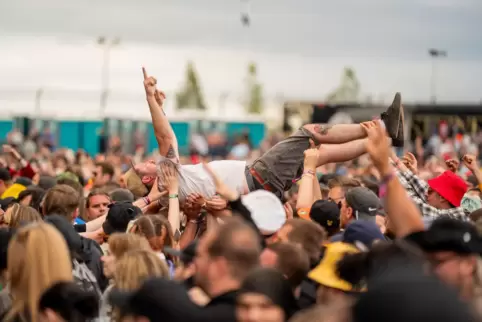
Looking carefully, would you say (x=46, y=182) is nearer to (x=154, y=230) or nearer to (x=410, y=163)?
(x=410, y=163)

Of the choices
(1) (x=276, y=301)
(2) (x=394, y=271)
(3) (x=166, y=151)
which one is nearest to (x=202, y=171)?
(3) (x=166, y=151)

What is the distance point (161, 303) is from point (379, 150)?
1816mm

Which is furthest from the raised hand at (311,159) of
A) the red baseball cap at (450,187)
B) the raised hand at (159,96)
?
the raised hand at (159,96)

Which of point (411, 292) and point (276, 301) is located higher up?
point (411, 292)

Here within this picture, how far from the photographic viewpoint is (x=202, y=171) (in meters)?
9.23

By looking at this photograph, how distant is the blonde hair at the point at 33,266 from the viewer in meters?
5.25

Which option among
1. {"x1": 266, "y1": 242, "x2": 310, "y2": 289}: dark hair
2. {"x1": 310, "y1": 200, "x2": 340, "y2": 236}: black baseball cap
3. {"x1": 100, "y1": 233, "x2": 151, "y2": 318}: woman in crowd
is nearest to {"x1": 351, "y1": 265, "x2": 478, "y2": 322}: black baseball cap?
{"x1": 266, "y1": 242, "x2": 310, "y2": 289}: dark hair

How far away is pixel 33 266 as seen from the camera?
529cm

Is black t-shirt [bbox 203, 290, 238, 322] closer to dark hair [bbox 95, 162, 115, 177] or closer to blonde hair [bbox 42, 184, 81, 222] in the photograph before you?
blonde hair [bbox 42, 184, 81, 222]

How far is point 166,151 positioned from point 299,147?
120cm

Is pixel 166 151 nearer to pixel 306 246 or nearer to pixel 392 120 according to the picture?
pixel 392 120

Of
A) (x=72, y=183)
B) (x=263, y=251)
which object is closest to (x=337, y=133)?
(x=263, y=251)

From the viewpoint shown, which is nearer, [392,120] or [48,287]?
[48,287]

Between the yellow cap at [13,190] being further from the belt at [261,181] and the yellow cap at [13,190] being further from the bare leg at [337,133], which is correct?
the bare leg at [337,133]
